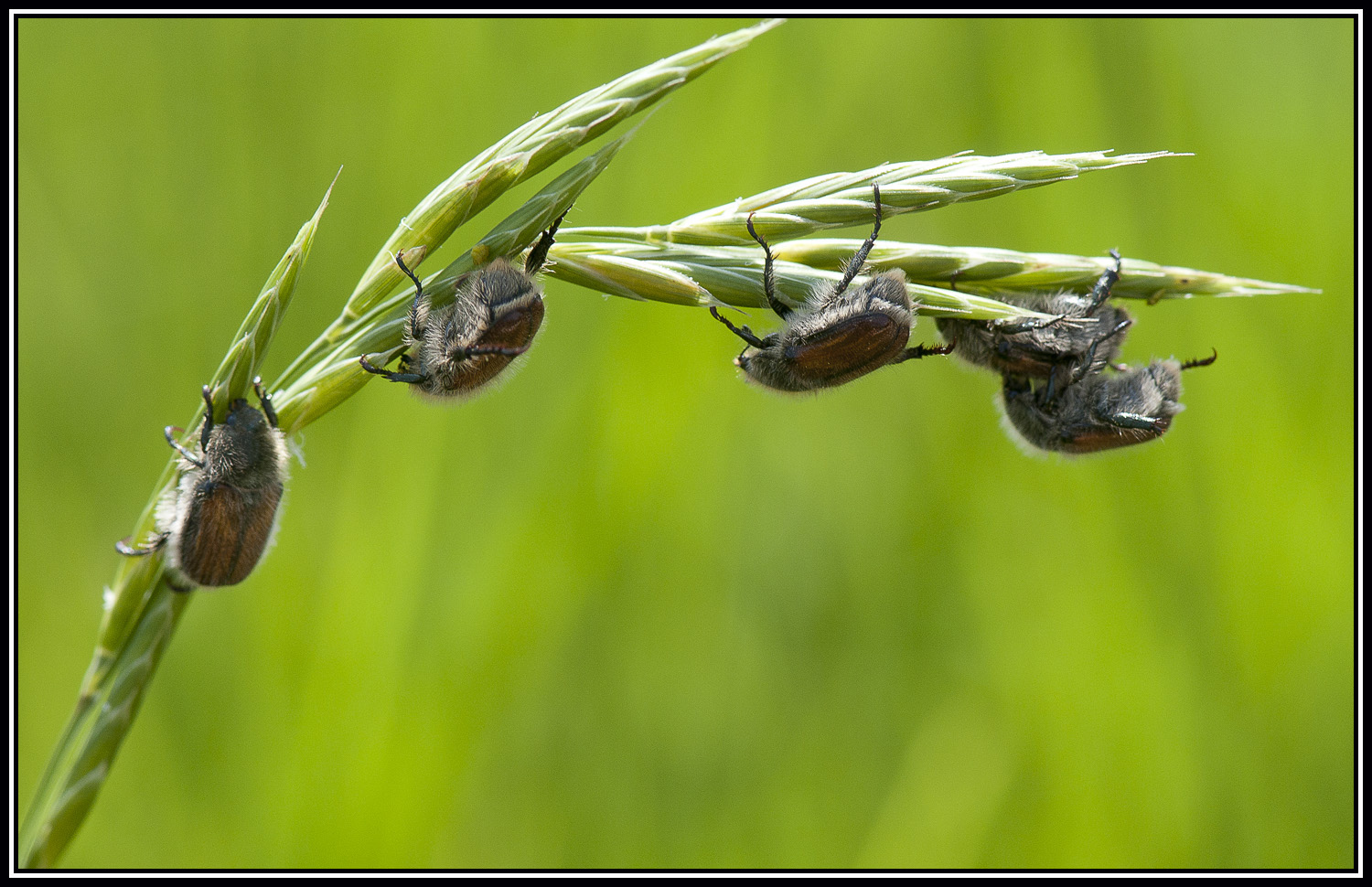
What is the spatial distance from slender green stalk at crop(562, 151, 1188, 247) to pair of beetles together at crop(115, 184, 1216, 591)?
0.20 ft

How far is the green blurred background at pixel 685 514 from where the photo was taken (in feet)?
12.6

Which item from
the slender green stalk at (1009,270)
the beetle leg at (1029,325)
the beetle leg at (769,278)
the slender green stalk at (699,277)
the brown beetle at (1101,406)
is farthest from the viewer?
the brown beetle at (1101,406)

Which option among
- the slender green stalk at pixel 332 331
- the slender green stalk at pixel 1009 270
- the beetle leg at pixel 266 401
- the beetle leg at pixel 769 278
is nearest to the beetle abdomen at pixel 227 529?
the slender green stalk at pixel 332 331

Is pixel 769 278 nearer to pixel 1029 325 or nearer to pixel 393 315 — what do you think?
pixel 1029 325

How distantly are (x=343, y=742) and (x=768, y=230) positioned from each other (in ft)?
9.20

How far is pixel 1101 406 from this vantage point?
118 inches

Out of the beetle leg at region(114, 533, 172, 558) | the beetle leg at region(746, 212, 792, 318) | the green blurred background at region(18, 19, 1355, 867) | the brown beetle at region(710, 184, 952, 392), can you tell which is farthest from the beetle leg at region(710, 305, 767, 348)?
the beetle leg at region(114, 533, 172, 558)

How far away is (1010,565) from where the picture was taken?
4773 mm

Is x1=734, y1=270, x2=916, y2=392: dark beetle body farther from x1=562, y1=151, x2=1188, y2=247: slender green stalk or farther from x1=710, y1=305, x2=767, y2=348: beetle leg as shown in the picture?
x1=562, y1=151, x2=1188, y2=247: slender green stalk

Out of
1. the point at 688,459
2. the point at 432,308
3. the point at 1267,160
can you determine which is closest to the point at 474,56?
the point at 688,459

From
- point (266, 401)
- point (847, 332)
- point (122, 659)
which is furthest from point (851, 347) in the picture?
point (122, 659)

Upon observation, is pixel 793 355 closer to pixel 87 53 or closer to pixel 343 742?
pixel 343 742

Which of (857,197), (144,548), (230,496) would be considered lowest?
(144,548)

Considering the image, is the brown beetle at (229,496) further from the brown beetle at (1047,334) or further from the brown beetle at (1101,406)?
the brown beetle at (1101,406)
